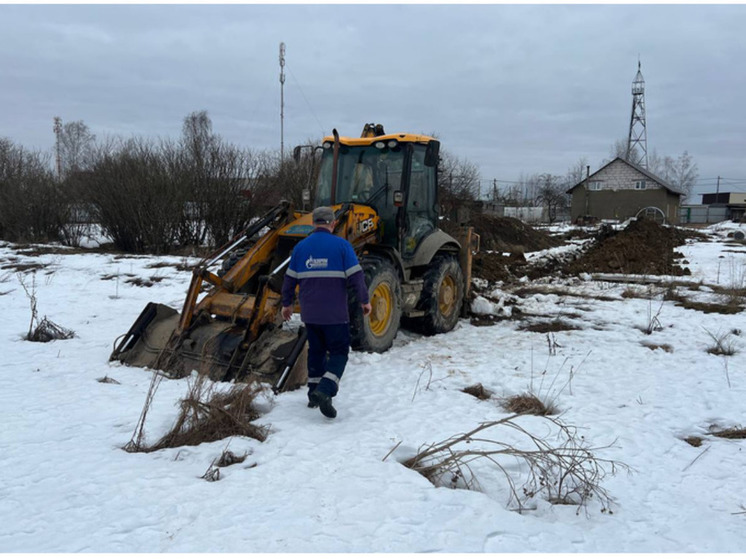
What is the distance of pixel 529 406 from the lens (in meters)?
4.99

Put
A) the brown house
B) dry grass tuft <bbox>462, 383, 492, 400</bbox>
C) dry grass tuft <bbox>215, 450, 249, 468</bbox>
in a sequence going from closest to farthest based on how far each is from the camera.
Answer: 1. dry grass tuft <bbox>215, 450, 249, 468</bbox>
2. dry grass tuft <bbox>462, 383, 492, 400</bbox>
3. the brown house

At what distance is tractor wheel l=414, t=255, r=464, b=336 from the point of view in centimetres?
770

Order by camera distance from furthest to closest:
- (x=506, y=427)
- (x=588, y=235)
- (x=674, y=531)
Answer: (x=588, y=235), (x=506, y=427), (x=674, y=531)

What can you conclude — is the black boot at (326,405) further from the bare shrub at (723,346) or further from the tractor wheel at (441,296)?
the bare shrub at (723,346)

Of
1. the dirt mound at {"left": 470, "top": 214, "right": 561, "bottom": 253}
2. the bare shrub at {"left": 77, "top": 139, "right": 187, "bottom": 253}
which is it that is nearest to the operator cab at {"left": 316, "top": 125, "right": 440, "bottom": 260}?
the bare shrub at {"left": 77, "top": 139, "right": 187, "bottom": 253}

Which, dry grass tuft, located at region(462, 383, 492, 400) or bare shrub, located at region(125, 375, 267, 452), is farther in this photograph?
dry grass tuft, located at region(462, 383, 492, 400)

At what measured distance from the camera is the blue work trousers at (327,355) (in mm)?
4531

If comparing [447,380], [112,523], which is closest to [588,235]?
[447,380]

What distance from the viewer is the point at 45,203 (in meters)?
19.3

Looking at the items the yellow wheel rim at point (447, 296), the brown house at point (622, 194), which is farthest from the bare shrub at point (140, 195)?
the brown house at point (622, 194)

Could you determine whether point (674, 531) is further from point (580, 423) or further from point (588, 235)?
point (588, 235)

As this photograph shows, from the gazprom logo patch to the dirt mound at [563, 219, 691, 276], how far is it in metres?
10.8

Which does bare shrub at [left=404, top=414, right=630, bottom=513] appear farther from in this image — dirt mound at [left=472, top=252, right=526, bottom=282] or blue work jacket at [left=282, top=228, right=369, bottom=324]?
dirt mound at [left=472, top=252, right=526, bottom=282]

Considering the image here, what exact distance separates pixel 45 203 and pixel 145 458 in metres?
18.9
